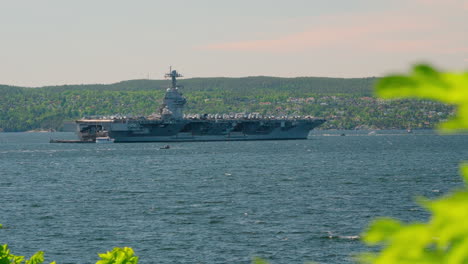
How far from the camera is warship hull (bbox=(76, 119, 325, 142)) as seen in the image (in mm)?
148875

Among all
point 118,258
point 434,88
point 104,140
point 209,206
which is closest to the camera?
point 434,88

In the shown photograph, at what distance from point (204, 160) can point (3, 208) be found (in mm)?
55193

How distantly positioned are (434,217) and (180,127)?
152m

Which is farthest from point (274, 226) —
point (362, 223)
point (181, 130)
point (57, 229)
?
point (181, 130)

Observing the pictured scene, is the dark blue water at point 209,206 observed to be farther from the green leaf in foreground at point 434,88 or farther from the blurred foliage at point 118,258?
the green leaf in foreground at point 434,88

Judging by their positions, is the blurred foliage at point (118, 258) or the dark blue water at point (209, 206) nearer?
the blurred foliage at point (118, 258)

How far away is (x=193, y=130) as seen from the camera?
158 metres

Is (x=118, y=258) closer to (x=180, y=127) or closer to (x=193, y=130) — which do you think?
(x=180, y=127)

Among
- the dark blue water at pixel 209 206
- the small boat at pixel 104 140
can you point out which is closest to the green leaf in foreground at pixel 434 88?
the dark blue water at pixel 209 206

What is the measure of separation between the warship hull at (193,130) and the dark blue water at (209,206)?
1744 inches

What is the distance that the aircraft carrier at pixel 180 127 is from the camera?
149000 mm

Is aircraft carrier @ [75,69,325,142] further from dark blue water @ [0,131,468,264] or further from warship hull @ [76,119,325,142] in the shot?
dark blue water @ [0,131,468,264]

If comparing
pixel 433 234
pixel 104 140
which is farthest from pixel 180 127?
pixel 433 234

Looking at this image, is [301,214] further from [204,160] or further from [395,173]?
[204,160]
